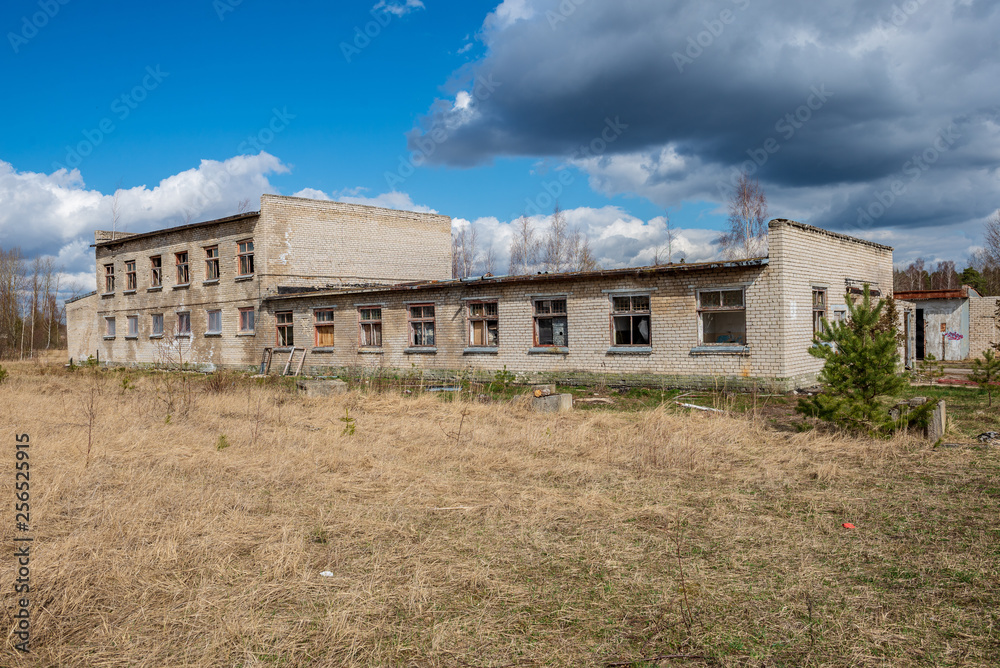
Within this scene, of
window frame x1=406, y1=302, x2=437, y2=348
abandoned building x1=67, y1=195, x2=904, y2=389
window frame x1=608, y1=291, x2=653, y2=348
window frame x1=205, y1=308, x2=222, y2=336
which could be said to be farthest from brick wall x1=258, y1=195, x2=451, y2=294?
window frame x1=608, y1=291, x2=653, y2=348

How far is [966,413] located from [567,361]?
9516 millimetres

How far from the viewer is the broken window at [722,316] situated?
16.0 meters

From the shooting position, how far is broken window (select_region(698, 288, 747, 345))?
52.5 ft

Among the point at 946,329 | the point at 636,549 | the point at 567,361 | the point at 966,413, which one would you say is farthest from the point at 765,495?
the point at 946,329

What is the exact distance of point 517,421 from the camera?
38.2 feet

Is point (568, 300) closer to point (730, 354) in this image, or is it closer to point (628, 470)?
point (730, 354)

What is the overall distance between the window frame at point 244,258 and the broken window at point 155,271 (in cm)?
652

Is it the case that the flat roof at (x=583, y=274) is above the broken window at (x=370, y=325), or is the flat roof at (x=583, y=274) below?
above

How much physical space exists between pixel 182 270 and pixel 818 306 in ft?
89.0

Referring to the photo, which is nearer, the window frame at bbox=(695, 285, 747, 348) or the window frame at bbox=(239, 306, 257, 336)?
the window frame at bbox=(695, 285, 747, 348)

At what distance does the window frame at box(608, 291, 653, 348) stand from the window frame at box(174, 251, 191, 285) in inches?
831

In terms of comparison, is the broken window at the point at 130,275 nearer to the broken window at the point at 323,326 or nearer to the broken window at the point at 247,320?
the broken window at the point at 247,320

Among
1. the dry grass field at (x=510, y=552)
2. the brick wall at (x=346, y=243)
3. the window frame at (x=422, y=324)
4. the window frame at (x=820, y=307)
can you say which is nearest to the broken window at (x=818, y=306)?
the window frame at (x=820, y=307)

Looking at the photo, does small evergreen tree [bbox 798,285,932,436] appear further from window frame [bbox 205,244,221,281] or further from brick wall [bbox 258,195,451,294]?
window frame [bbox 205,244,221,281]
